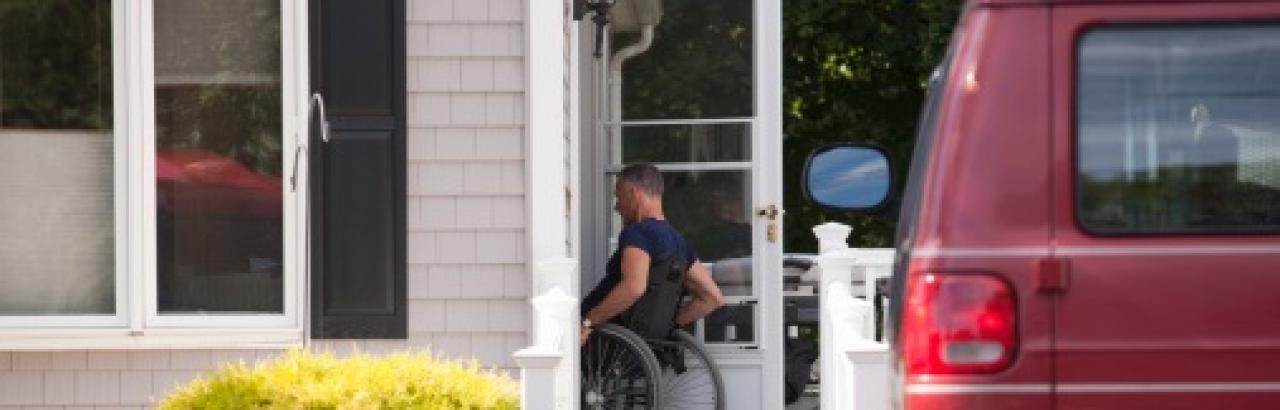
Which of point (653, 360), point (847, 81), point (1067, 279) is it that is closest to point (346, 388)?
point (1067, 279)

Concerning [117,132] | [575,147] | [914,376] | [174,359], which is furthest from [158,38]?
[914,376]

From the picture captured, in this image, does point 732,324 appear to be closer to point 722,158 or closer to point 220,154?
point 722,158

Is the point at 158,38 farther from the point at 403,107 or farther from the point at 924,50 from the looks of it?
the point at 924,50

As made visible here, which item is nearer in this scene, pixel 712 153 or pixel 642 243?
pixel 642 243

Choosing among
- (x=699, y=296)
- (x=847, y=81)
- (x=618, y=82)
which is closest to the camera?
(x=699, y=296)

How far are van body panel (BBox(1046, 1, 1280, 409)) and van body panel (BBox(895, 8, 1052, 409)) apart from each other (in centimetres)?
4

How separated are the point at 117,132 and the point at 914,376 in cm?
483

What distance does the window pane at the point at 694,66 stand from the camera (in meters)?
11.9

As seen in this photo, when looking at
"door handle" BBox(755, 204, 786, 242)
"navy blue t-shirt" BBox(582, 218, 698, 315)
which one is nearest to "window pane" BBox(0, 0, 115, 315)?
"navy blue t-shirt" BBox(582, 218, 698, 315)

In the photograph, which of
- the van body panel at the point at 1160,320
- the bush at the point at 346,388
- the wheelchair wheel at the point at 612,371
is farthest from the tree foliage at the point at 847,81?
the van body panel at the point at 1160,320

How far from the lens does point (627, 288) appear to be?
420 inches

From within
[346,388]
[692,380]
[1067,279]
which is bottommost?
[692,380]

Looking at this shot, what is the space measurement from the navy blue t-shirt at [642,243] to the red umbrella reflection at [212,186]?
6.63ft

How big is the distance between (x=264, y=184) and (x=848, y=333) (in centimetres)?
209
